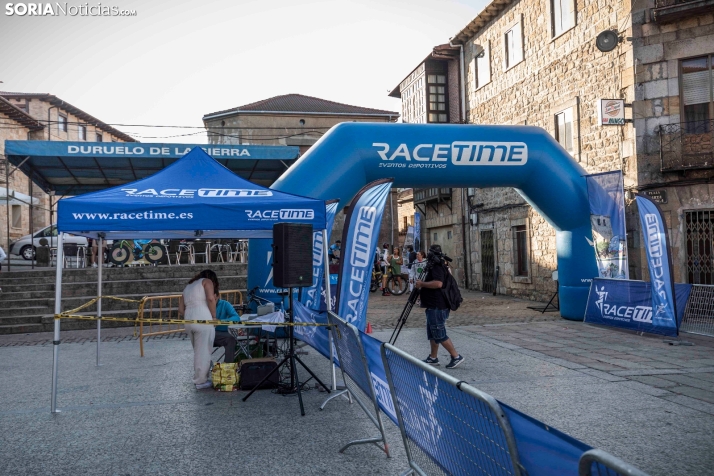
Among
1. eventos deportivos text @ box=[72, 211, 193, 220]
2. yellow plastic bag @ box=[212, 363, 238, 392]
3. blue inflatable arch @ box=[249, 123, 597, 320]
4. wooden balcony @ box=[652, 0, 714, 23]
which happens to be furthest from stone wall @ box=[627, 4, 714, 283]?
eventos deportivos text @ box=[72, 211, 193, 220]

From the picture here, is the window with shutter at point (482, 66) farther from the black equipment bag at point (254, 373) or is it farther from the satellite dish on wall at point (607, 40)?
the black equipment bag at point (254, 373)

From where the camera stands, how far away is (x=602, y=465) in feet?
5.92

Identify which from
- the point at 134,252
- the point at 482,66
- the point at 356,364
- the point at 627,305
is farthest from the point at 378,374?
the point at 482,66

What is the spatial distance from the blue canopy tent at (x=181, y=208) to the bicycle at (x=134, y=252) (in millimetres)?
11322

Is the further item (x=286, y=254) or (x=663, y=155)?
(x=663, y=155)

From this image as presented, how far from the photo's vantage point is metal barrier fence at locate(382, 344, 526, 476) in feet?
8.05

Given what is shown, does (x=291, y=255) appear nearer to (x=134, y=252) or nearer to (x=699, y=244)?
(x=699, y=244)

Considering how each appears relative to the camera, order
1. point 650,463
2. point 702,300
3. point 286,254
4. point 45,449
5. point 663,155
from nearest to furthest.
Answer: point 650,463 < point 45,449 < point 286,254 < point 702,300 < point 663,155

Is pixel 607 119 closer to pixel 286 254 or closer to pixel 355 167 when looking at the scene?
pixel 355 167

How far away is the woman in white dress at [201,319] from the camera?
7.30 metres

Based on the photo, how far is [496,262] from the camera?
68.1ft

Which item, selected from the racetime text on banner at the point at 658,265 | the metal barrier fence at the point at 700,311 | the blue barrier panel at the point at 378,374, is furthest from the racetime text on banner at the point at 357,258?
the metal barrier fence at the point at 700,311

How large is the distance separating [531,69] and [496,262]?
6.61m

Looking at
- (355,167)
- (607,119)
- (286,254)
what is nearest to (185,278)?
(355,167)
